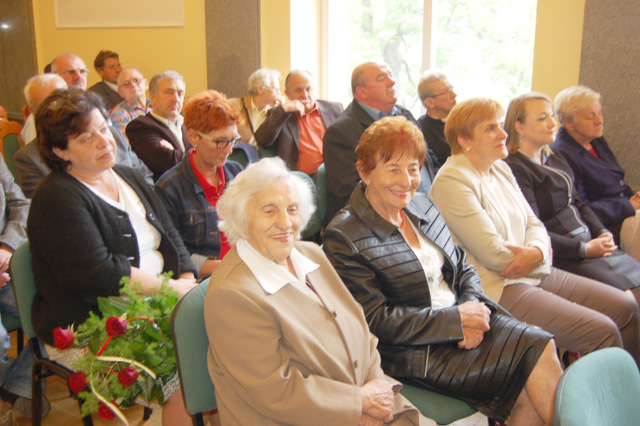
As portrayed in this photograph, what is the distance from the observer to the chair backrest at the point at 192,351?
4.76 ft

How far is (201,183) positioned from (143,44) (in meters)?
3.76

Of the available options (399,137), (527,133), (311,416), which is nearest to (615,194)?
(527,133)

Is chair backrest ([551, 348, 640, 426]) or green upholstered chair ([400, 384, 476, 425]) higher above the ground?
chair backrest ([551, 348, 640, 426])

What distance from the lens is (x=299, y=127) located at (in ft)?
12.6

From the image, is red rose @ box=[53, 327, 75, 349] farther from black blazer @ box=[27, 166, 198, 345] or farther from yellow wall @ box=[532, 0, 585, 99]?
yellow wall @ box=[532, 0, 585, 99]

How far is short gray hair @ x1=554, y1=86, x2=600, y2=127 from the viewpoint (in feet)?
10.9

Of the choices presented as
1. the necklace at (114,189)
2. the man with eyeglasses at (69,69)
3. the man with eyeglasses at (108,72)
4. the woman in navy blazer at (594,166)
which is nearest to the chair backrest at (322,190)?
the necklace at (114,189)

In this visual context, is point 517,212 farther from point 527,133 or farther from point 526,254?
point 527,133

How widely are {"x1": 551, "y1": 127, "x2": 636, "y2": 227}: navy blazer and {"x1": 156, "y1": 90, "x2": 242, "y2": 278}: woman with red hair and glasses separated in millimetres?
2026

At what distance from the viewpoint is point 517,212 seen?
2523 mm

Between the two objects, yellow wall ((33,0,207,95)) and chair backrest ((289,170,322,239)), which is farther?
A: yellow wall ((33,0,207,95))

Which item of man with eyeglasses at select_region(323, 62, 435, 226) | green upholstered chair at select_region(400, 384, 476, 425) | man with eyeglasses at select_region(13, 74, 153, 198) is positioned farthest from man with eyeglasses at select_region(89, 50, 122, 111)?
green upholstered chair at select_region(400, 384, 476, 425)

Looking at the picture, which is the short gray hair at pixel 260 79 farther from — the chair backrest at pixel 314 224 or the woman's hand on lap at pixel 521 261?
the woman's hand on lap at pixel 521 261

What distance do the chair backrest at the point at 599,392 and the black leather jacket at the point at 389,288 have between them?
2.02 ft
